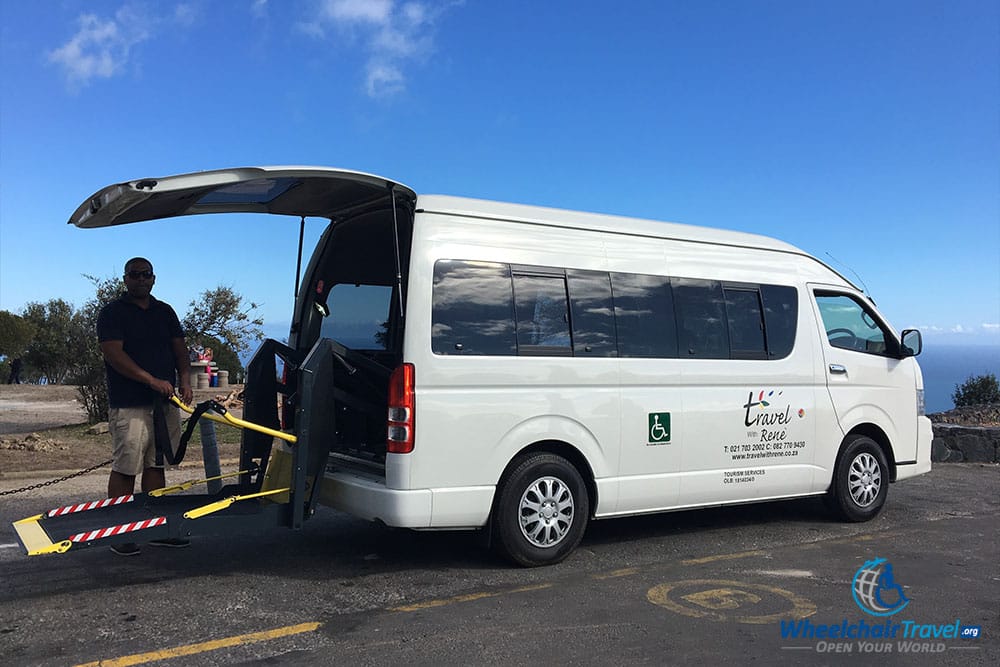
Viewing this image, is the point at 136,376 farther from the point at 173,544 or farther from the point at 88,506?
the point at 173,544

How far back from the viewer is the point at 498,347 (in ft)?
18.8

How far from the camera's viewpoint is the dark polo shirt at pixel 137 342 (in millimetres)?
5945

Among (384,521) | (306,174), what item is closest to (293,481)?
(384,521)

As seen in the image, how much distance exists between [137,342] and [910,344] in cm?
693

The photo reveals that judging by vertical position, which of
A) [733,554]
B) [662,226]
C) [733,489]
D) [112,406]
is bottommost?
[733,554]

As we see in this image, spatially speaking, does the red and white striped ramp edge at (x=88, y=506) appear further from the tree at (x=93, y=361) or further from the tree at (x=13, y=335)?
the tree at (x=13, y=335)

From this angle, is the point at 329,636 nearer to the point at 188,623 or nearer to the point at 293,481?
the point at 188,623

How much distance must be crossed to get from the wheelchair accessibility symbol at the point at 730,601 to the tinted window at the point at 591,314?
5.68 ft

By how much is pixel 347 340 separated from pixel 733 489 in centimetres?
337

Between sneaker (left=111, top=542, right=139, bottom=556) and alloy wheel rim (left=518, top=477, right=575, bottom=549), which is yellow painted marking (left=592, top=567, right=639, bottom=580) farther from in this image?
sneaker (left=111, top=542, right=139, bottom=556)

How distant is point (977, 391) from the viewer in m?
24.2

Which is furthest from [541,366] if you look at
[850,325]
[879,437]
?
[879,437]

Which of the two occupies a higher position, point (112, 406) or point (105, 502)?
point (112, 406)

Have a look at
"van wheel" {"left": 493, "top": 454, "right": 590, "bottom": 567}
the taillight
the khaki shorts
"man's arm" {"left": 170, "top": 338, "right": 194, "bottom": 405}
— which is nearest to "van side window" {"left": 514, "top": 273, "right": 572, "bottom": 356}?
"van wheel" {"left": 493, "top": 454, "right": 590, "bottom": 567}
